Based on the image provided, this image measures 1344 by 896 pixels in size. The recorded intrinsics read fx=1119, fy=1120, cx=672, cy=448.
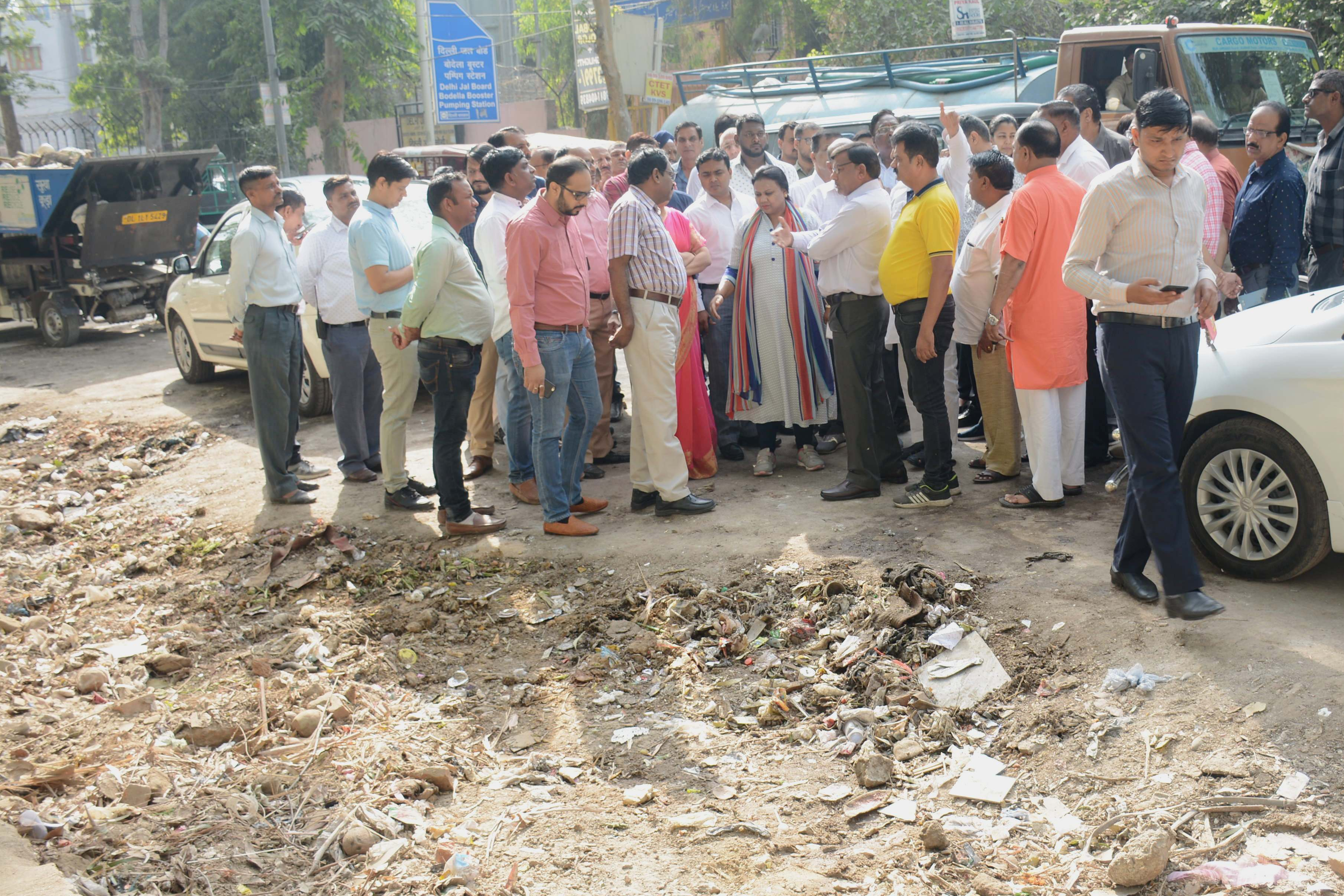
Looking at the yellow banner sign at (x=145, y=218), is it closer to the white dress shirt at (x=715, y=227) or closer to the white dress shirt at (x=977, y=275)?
the white dress shirt at (x=715, y=227)

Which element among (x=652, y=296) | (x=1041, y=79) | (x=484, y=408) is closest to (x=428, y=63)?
(x=1041, y=79)

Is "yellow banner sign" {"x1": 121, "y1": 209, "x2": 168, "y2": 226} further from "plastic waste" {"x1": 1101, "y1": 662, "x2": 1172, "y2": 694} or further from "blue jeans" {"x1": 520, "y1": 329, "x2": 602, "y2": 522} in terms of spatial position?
"plastic waste" {"x1": 1101, "y1": 662, "x2": 1172, "y2": 694}

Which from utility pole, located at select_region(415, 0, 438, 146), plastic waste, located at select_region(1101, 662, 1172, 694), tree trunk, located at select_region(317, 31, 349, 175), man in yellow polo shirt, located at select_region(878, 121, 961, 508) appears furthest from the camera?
tree trunk, located at select_region(317, 31, 349, 175)

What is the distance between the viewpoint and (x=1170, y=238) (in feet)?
14.1

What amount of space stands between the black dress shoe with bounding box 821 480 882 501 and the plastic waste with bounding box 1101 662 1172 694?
2.47 meters

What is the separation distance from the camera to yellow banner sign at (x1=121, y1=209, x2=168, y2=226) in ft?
48.6

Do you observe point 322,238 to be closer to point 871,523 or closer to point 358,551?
point 358,551

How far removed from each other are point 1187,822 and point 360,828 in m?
2.53

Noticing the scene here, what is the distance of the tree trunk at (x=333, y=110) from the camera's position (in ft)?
95.5

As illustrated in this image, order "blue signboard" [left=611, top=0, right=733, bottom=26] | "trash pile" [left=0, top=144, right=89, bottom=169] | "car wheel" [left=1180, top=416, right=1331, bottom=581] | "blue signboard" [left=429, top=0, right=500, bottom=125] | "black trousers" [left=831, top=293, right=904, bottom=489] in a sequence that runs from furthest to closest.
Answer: "blue signboard" [left=611, top=0, right=733, bottom=26] → "blue signboard" [left=429, top=0, right=500, bottom=125] → "trash pile" [left=0, top=144, right=89, bottom=169] → "black trousers" [left=831, top=293, right=904, bottom=489] → "car wheel" [left=1180, top=416, right=1331, bottom=581]

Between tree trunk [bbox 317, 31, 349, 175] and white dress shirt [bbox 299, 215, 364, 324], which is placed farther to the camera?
tree trunk [bbox 317, 31, 349, 175]

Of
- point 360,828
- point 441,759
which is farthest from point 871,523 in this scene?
point 360,828

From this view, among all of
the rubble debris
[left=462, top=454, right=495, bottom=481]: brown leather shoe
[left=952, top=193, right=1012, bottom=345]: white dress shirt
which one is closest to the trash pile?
[left=462, top=454, right=495, bottom=481]: brown leather shoe

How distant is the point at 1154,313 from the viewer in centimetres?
422
